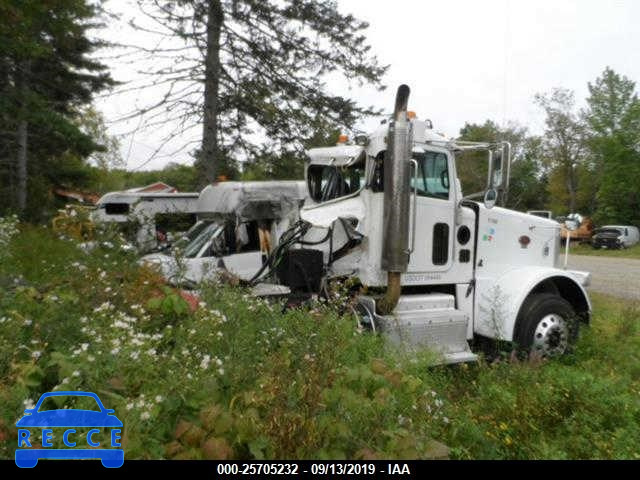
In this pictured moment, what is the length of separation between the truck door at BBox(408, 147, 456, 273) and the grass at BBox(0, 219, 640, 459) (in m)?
1.35

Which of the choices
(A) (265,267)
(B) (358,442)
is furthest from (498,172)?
A: (B) (358,442)

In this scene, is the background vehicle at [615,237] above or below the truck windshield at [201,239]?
below

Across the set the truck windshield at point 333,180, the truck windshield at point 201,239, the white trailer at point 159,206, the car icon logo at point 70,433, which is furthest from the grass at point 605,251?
the car icon logo at point 70,433

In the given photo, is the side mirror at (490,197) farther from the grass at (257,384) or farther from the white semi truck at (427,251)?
the grass at (257,384)

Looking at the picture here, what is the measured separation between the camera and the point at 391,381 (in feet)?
13.0

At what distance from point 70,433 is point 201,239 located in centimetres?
742

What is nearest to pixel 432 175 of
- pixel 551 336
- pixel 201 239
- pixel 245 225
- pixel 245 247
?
pixel 551 336

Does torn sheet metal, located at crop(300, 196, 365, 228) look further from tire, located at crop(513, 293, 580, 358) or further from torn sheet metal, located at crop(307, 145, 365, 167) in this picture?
tire, located at crop(513, 293, 580, 358)

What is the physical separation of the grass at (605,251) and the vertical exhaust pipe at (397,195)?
25.8m

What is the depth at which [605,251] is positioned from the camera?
31.4 m

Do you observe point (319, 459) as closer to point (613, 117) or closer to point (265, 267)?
point (265, 267)

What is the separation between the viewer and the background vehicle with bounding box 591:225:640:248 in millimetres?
32031

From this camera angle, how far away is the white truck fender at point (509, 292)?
21.7ft

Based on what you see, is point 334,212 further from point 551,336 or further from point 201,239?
point 201,239
